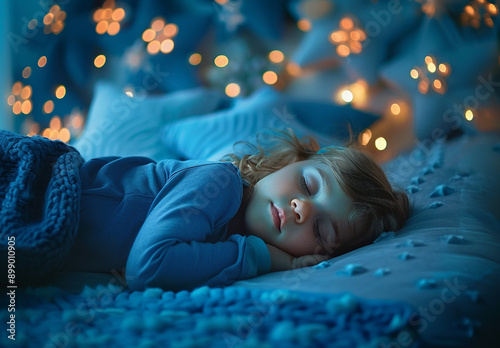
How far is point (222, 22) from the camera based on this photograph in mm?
2066

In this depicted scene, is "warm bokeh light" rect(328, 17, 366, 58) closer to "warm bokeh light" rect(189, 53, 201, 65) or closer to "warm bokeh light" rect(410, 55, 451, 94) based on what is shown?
"warm bokeh light" rect(410, 55, 451, 94)

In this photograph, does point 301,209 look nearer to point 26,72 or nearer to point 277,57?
point 277,57

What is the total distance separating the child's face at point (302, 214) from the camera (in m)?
Answer: 0.95

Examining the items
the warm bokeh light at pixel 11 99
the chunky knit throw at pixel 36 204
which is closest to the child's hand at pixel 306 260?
the chunky knit throw at pixel 36 204

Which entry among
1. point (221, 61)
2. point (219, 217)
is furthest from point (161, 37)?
point (219, 217)

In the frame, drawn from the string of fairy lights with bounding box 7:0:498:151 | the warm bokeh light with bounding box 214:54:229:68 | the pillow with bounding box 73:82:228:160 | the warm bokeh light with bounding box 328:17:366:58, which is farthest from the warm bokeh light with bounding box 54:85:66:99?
the warm bokeh light with bounding box 328:17:366:58

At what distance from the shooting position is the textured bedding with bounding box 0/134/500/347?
0.60 meters

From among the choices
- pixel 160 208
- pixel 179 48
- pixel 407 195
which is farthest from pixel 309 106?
pixel 160 208

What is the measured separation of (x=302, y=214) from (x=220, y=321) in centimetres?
36

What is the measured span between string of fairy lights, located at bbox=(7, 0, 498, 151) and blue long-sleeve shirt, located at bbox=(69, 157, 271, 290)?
2.96ft

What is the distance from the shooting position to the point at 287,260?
3.14 feet

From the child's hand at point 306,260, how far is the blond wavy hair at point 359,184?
0.06m

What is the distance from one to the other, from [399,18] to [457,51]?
26 centimetres

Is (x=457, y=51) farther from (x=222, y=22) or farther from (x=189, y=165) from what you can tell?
(x=189, y=165)
